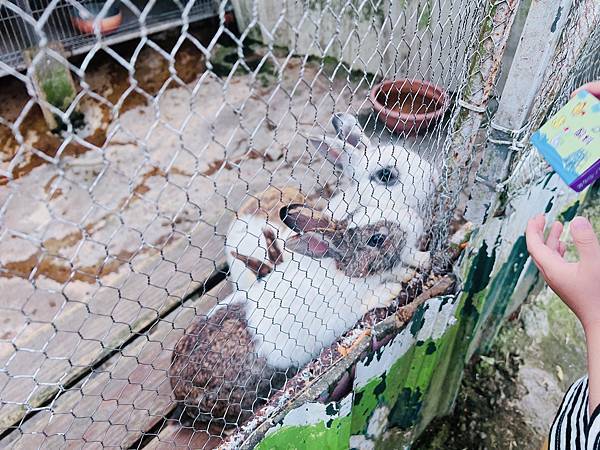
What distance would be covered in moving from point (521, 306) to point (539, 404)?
20.6 inches

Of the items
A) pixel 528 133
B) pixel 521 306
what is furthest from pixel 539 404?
pixel 528 133

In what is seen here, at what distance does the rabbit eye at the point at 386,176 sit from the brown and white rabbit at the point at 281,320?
0.38 meters

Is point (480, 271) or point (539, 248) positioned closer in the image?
point (539, 248)

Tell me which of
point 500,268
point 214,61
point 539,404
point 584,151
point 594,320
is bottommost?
point 539,404

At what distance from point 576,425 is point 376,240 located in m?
1.04

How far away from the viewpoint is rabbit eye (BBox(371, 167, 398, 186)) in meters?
2.37

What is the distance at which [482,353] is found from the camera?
8.89ft

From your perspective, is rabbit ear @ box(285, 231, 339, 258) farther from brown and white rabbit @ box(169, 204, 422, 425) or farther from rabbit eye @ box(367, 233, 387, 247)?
rabbit eye @ box(367, 233, 387, 247)

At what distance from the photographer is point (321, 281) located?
1930mm

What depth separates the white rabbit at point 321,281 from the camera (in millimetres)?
1778

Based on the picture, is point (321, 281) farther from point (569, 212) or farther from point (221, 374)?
point (569, 212)

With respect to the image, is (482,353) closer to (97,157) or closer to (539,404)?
(539,404)

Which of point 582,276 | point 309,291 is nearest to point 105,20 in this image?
point 309,291

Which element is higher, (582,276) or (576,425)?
(582,276)
